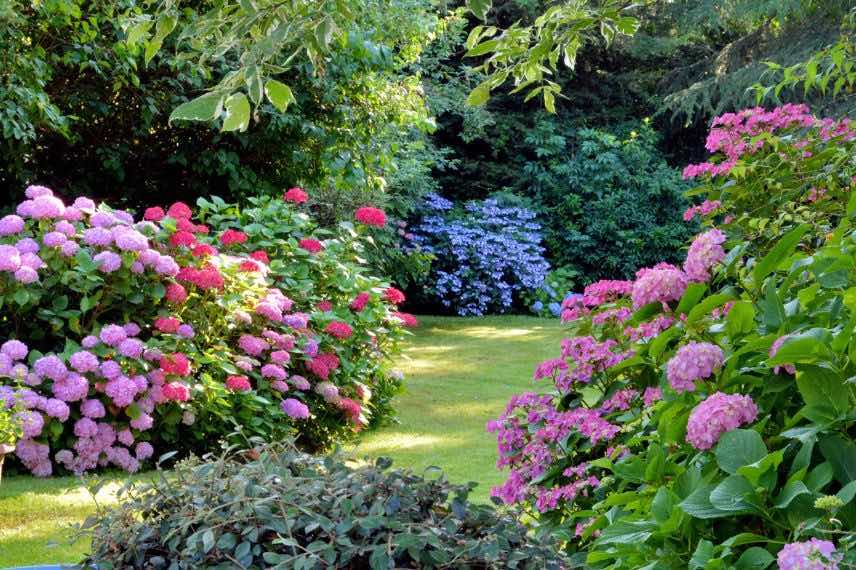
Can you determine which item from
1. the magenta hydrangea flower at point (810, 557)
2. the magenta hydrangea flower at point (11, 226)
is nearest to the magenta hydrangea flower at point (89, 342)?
the magenta hydrangea flower at point (11, 226)

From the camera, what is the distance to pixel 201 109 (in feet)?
4.47

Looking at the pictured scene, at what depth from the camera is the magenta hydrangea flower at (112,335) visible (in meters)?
4.99

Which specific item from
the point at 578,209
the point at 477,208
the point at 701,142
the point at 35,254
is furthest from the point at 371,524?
the point at 701,142

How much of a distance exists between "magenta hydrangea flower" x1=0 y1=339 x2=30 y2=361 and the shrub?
341 inches

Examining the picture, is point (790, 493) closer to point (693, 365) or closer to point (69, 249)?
point (693, 365)

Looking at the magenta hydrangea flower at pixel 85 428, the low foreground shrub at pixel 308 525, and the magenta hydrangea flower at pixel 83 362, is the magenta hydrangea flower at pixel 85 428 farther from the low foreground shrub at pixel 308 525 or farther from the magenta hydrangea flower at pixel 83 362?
the low foreground shrub at pixel 308 525

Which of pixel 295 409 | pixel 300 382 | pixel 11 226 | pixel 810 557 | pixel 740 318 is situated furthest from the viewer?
pixel 300 382

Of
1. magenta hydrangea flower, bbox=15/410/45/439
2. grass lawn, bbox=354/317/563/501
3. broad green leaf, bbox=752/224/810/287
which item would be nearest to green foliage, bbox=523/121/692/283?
grass lawn, bbox=354/317/563/501

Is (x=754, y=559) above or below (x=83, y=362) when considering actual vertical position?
above

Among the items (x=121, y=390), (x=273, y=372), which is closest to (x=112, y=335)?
(x=121, y=390)

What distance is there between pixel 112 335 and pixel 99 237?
54 cm

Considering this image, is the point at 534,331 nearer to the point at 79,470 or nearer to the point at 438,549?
the point at 79,470

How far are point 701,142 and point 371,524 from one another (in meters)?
15.3

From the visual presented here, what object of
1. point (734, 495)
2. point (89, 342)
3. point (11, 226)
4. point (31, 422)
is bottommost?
point (31, 422)
